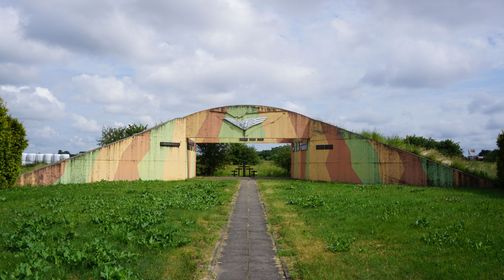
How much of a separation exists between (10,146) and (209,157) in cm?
2486

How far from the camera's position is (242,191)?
24438 mm

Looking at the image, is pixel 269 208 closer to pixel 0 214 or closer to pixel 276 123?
pixel 0 214

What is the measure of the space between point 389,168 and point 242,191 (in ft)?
32.3

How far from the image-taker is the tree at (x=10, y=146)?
22.0 m

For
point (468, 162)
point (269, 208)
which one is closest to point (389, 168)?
point (468, 162)

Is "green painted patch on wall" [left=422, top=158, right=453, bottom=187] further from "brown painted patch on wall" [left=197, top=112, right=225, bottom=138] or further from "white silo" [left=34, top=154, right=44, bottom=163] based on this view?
"white silo" [left=34, top=154, right=44, bottom=163]

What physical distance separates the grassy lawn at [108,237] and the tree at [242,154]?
103 feet

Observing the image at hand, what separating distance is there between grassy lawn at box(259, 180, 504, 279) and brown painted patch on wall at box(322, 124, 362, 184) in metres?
12.6

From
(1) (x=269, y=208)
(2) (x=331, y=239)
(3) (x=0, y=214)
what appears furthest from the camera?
(1) (x=269, y=208)

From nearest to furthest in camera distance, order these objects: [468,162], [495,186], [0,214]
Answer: [0,214], [495,186], [468,162]

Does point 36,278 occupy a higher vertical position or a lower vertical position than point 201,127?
lower

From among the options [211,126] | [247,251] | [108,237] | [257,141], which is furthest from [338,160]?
[108,237]

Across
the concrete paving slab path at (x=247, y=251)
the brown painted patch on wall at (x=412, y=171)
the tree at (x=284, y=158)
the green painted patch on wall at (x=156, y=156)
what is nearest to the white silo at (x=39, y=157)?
the green painted patch on wall at (x=156, y=156)

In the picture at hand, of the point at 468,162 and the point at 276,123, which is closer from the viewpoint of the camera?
the point at 468,162
